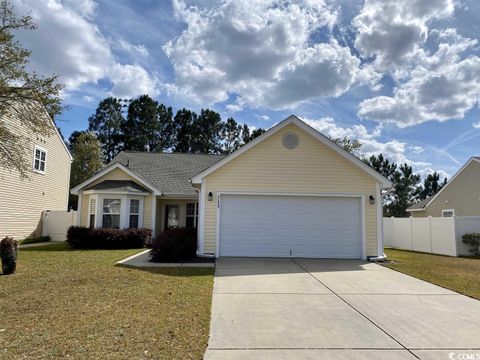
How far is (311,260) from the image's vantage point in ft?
42.8

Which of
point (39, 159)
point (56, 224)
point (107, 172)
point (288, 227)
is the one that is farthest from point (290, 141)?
point (56, 224)

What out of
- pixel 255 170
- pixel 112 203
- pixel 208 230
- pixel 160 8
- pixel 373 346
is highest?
pixel 160 8

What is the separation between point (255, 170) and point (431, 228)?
10835 mm

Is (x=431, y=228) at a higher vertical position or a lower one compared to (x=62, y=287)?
higher

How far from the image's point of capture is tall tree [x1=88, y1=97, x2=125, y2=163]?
48188 millimetres

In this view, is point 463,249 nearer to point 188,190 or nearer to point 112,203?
point 188,190

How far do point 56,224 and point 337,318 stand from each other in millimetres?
20315

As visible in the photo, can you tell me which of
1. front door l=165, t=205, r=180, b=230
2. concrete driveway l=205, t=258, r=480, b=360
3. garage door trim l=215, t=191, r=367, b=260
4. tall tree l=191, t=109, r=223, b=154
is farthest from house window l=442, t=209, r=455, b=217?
tall tree l=191, t=109, r=223, b=154

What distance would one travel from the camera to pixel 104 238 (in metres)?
17.2

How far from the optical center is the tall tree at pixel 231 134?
170 ft

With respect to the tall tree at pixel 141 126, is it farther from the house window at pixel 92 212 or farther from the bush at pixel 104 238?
the bush at pixel 104 238

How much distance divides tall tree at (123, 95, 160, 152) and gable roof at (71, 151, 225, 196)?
24.2 m

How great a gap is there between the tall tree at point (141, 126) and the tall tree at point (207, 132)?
535 cm

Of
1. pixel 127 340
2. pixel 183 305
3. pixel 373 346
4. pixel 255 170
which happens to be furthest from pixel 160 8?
pixel 373 346
